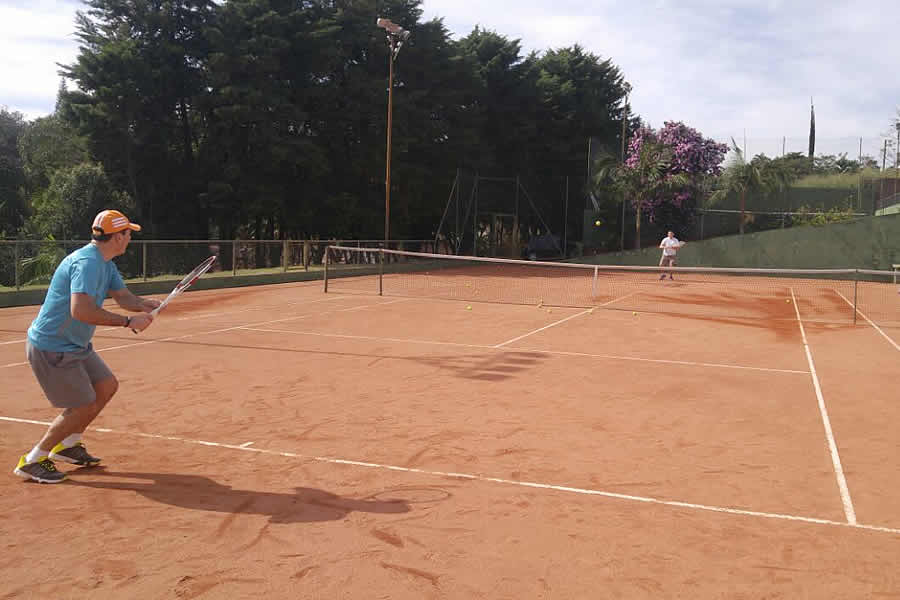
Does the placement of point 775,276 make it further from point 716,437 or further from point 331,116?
point 716,437

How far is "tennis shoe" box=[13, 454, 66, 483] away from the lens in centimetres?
529

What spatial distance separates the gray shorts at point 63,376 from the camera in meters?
5.05

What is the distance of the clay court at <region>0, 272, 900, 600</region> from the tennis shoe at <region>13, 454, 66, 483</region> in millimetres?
98

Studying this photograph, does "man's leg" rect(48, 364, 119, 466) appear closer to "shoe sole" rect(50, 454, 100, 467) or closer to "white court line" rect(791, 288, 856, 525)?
"shoe sole" rect(50, 454, 100, 467)

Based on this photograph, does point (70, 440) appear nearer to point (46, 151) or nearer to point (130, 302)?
point (130, 302)

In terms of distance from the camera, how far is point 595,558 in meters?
4.26

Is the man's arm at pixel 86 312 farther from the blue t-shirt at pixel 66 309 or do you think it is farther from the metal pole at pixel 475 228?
the metal pole at pixel 475 228

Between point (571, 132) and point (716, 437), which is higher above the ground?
point (571, 132)

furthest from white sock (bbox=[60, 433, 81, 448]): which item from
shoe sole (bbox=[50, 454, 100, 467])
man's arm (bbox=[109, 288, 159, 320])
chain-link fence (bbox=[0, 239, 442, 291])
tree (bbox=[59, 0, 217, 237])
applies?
tree (bbox=[59, 0, 217, 237])

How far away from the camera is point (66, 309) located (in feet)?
16.5

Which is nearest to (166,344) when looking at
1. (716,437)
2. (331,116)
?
(716,437)

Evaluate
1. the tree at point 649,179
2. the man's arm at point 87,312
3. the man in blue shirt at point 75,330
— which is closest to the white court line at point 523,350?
the man in blue shirt at point 75,330

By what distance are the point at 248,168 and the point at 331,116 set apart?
4.75 metres

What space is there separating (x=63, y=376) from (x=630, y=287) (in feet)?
70.1
